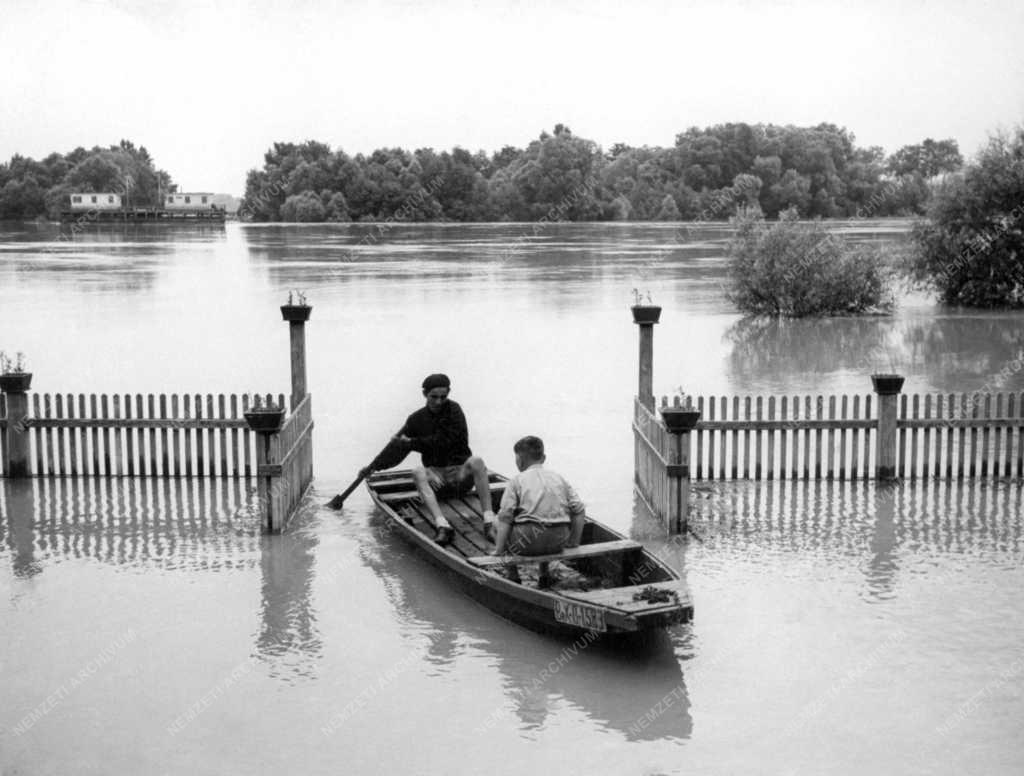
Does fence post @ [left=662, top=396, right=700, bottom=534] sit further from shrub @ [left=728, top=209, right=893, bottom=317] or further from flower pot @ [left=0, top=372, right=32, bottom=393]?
shrub @ [left=728, top=209, right=893, bottom=317]

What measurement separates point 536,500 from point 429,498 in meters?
2.35

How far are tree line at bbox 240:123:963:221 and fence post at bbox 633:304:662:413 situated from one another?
140174 millimetres

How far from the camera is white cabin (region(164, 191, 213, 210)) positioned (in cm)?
17638

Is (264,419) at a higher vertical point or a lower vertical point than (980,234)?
lower

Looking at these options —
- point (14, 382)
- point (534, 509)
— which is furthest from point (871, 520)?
point (14, 382)

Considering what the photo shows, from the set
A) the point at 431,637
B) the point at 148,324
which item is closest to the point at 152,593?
the point at 431,637

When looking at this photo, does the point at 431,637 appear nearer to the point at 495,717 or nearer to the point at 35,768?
the point at 495,717

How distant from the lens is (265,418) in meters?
13.2

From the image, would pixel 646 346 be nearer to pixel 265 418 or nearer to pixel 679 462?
pixel 679 462

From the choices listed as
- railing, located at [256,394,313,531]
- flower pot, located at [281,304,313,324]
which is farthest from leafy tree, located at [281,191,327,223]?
railing, located at [256,394,313,531]

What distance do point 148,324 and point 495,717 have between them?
31190 mm

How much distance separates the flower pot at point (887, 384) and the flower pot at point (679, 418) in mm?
3081

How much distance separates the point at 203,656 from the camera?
34.2ft

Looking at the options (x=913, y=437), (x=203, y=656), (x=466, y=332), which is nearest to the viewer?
(x=203, y=656)
